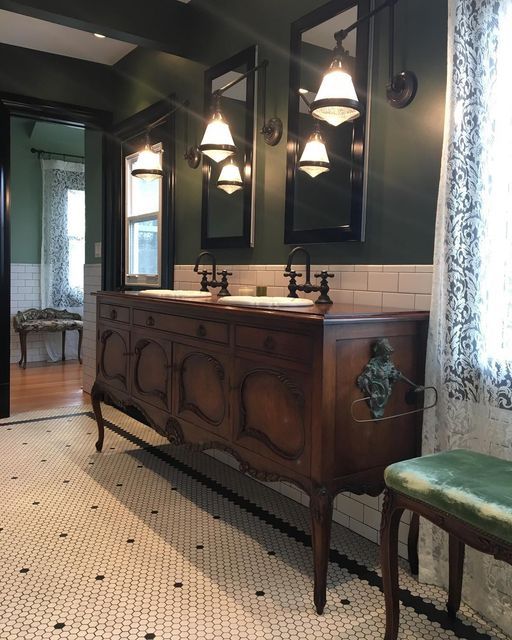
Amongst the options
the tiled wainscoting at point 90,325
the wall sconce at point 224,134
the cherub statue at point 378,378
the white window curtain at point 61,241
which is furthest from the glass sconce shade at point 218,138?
the white window curtain at point 61,241

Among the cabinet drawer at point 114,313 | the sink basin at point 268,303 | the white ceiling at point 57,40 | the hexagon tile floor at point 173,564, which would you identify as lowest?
the hexagon tile floor at point 173,564

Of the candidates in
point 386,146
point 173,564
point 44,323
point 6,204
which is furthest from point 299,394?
point 44,323

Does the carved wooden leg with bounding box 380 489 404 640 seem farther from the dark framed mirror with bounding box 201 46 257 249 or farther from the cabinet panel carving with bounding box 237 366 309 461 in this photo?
the dark framed mirror with bounding box 201 46 257 249

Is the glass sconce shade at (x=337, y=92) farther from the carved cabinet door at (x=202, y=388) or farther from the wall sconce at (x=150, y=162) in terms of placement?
the wall sconce at (x=150, y=162)

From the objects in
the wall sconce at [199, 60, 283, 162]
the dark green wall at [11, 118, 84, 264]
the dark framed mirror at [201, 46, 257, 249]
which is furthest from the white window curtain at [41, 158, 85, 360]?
the wall sconce at [199, 60, 283, 162]

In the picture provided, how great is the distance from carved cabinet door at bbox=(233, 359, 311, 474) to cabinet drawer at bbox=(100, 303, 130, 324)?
1.08 meters

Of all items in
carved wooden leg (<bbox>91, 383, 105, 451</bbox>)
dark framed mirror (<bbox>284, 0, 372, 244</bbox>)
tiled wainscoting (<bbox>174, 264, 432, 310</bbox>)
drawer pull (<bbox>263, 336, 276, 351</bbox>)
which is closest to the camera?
drawer pull (<bbox>263, 336, 276, 351</bbox>)

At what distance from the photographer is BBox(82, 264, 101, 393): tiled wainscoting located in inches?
196

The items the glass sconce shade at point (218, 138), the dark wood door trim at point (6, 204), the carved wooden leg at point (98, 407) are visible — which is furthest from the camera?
the dark wood door trim at point (6, 204)

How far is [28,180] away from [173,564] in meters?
5.73

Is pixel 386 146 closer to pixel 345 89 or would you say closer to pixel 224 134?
pixel 345 89

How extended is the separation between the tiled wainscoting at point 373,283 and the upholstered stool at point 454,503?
68cm

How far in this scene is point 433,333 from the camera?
6.23 feet

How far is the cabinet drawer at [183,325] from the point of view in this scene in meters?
2.13
